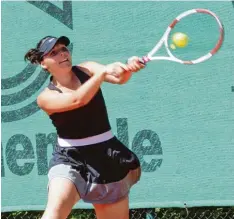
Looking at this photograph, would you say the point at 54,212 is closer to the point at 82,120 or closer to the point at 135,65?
the point at 82,120

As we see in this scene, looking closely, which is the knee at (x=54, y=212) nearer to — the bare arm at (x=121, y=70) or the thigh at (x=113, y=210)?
the thigh at (x=113, y=210)

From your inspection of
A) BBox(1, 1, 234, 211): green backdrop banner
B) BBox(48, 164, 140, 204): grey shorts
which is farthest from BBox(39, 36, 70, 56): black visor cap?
BBox(1, 1, 234, 211): green backdrop banner

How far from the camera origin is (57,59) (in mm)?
4367

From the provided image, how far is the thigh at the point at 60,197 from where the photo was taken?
4.16 m

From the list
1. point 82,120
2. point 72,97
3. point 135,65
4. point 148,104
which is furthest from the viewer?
point 148,104

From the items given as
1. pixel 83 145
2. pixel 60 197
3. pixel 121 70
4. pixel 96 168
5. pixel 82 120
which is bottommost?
pixel 60 197

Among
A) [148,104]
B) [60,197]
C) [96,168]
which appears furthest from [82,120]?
[148,104]

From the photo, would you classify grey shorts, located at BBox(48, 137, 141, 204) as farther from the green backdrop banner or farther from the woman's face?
the green backdrop banner

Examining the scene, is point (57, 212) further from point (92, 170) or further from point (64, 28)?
point (64, 28)

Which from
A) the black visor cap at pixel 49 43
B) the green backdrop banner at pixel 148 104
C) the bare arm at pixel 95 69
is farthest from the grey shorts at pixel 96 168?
the green backdrop banner at pixel 148 104

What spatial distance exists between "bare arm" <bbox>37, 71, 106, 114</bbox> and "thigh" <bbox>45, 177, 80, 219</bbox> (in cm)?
34

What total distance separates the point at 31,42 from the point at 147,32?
0.70 m

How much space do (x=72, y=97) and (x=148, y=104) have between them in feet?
3.96

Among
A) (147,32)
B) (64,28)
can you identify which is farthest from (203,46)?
(64,28)
